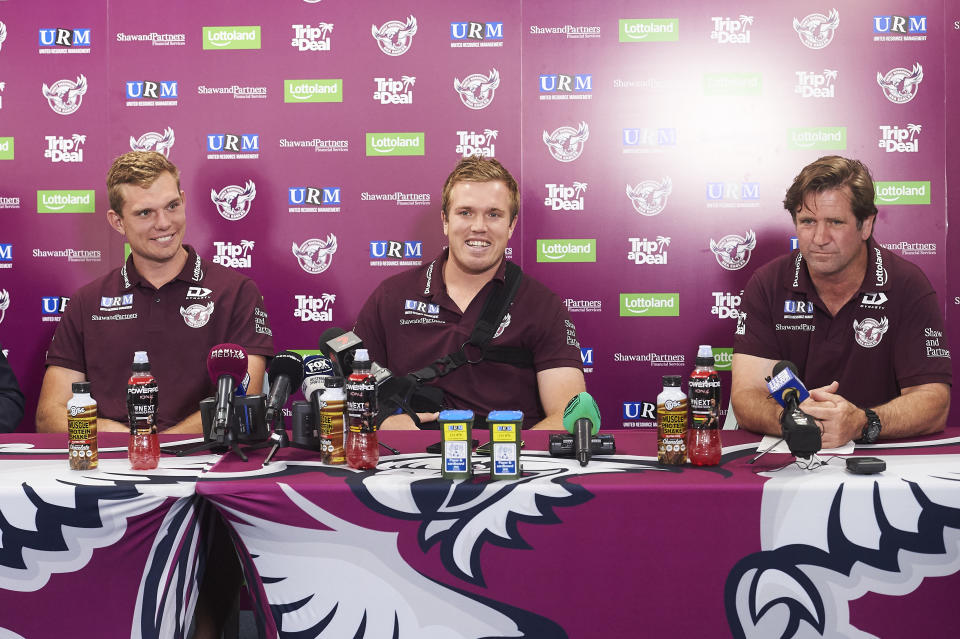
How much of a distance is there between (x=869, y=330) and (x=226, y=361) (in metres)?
1.92

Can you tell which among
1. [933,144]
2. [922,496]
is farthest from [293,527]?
[933,144]

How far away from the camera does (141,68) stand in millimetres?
3566

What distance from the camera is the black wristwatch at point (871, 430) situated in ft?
6.05

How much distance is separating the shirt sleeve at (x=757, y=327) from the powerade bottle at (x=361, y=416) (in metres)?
1.35

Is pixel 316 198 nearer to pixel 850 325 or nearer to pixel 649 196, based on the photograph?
pixel 649 196

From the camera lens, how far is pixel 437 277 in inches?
106

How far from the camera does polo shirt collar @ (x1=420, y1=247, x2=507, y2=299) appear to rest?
2.66m

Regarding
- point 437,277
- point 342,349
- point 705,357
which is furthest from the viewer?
point 437,277

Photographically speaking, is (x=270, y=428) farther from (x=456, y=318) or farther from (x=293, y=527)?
(x=456, y=318)

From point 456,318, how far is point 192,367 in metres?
0.97

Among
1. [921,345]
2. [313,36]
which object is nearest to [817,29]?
[921,345]

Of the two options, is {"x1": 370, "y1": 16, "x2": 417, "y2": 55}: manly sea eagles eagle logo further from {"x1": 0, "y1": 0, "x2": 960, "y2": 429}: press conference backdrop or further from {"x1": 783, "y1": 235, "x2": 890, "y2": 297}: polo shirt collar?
Answer: {"x1": 783, "y1": 235, "x2": 890, "y2": 297}: polo shirt collar

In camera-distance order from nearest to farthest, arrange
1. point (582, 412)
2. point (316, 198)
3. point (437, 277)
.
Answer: point (582, 412) < point (437, 277) < point (316, 198)

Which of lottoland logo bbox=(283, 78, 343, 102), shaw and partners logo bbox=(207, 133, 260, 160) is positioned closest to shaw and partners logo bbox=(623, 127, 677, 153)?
lottoland logo bbox=(283, 78, 343, 102)
